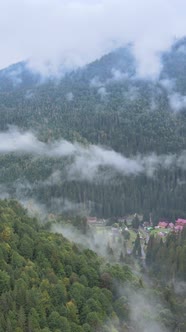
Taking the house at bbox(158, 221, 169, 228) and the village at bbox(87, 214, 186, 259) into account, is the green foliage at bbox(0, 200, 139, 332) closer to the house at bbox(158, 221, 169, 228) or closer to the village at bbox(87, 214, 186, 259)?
the village at bbox(87, 214, 186, 259)

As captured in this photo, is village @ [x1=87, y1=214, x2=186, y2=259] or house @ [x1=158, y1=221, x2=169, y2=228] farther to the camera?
house @ [x1=158, y1=221, x2=169, y2=228]

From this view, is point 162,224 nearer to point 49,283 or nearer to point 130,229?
point 130,229

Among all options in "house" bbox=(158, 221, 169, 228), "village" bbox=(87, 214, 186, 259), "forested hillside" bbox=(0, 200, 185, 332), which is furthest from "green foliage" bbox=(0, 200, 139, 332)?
"house" bbox=(158, 221, 169, 228)

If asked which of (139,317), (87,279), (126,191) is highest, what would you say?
(126,191)

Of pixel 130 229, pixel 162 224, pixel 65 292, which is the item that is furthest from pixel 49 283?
pixel 162 224

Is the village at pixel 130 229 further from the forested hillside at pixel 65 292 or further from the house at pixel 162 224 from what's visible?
the forested hillside at pixel 65 292

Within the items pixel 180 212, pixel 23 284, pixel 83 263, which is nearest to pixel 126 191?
pixel 180 212

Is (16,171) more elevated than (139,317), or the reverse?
(16,171)

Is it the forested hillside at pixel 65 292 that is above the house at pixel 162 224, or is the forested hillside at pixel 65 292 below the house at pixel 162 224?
below

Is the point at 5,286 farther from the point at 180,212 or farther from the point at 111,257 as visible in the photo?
the point at 180,212

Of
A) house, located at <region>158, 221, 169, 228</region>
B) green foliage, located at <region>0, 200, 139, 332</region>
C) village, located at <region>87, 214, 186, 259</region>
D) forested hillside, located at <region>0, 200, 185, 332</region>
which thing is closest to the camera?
green foliage, located at <region>0, 200, 139, 332</region>

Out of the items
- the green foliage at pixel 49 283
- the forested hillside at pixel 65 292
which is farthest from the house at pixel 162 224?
the green foliage at pixel 49 283
